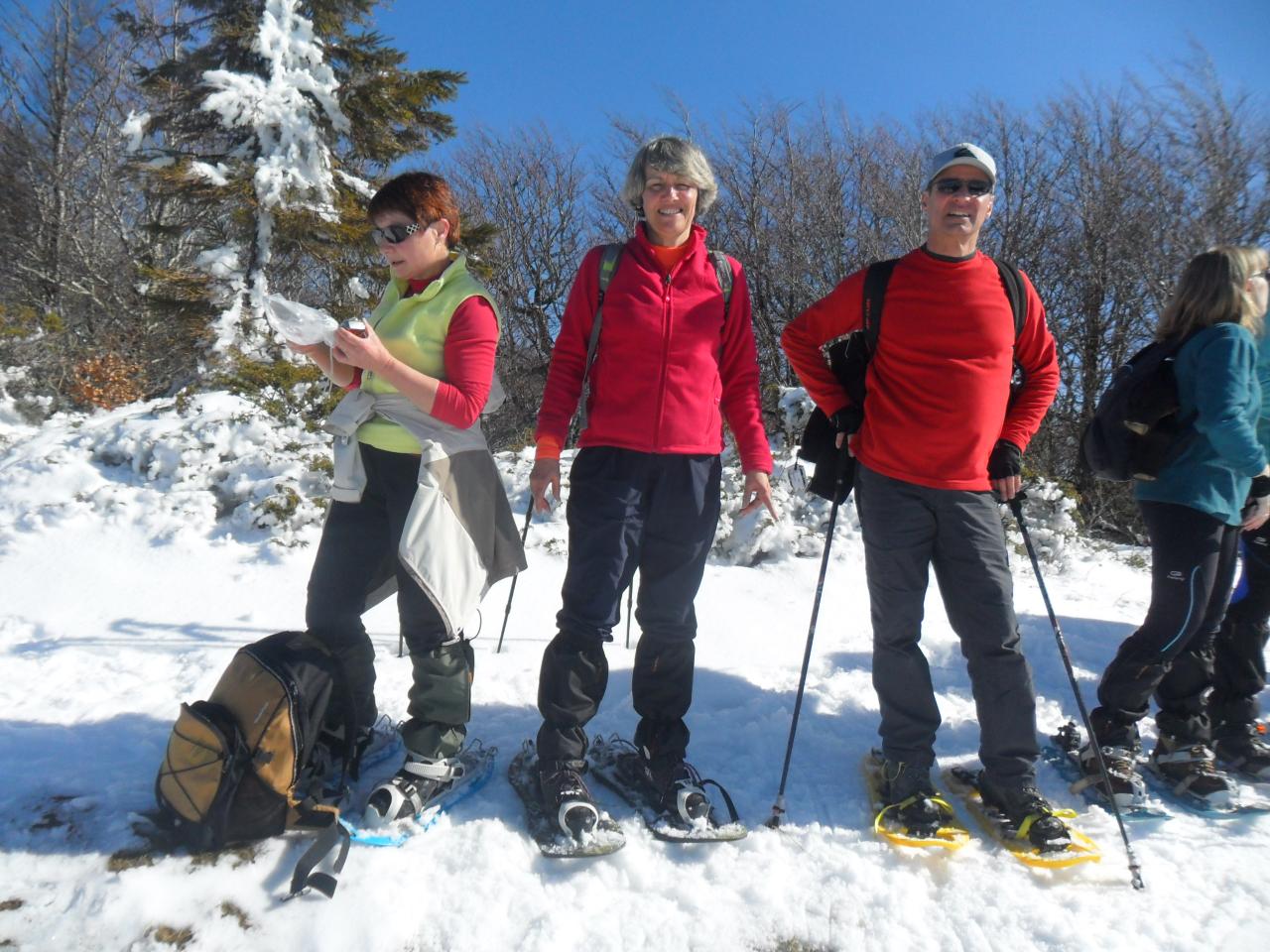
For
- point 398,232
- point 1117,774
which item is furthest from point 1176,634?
point 398,232

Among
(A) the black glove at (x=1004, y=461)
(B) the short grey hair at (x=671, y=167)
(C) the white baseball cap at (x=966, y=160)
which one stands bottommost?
(A) the black glove at (x=1004, y=461)

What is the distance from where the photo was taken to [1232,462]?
2.58 m

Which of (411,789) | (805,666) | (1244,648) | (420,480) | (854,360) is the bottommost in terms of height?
(411,789)

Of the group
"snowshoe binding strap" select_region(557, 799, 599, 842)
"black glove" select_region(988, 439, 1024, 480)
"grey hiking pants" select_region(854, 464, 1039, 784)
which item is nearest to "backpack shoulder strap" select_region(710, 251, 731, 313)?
"grey hiking pants" select_region(854, 464, 1039, 784)

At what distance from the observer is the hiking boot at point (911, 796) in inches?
92.0

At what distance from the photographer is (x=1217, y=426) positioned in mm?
2574

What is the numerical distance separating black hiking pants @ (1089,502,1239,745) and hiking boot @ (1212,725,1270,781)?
7.7 inches

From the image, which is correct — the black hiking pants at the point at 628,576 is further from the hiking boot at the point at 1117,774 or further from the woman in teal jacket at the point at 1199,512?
the woman in teal jacket at the point at 1199,512

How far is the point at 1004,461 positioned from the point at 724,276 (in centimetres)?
123

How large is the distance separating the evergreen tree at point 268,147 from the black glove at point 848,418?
7.57m

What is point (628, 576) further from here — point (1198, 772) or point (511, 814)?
point (1198, 772)

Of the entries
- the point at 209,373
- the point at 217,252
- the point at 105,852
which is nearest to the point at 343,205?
the point at 217,252

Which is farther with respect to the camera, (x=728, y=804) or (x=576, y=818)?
(x=728, y=804)

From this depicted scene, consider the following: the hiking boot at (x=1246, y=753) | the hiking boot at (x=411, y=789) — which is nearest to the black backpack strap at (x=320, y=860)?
the hiking boot at (x=411, y=789)
